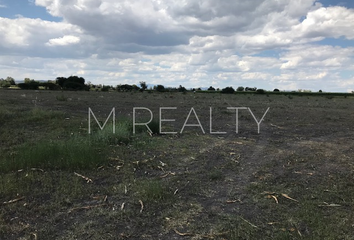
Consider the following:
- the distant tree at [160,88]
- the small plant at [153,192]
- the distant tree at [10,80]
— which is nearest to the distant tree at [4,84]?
the distant tree at [10,80]

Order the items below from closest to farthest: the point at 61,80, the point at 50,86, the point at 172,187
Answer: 1. the point at 172,187
2. the point at 50,86
3. the point at 61,80

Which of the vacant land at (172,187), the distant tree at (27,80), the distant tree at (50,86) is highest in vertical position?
the distant tree at (27,80)

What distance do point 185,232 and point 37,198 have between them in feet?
7.24

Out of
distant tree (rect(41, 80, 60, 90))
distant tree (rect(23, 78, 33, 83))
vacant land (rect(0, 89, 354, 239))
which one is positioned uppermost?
distant tree (rect(23, 78, 33, 83))

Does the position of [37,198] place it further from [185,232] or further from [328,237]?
[328,237]

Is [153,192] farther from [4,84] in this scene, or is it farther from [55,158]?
[4,84]

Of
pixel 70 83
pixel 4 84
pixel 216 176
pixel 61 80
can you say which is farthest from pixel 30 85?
pixel 216 176

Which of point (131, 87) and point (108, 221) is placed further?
point (131, 87)

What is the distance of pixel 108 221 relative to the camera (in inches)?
138

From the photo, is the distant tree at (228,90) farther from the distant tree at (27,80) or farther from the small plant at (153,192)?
the small plant at (153,192)

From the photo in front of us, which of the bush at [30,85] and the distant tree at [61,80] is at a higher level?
the distant tree at [61,80]

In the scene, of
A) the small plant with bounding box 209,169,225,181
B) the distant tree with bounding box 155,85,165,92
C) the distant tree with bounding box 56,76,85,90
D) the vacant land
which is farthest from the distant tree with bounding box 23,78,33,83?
the small plant with bounding box 209,169,225,181

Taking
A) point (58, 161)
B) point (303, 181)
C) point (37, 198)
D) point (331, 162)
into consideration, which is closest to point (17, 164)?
point (58, 161)

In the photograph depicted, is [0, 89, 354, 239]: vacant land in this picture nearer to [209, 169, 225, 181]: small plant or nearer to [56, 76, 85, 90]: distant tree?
[209, 169, 225, 181]: small plant
